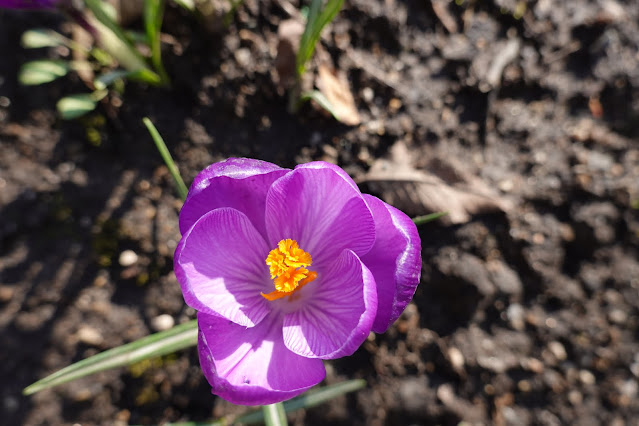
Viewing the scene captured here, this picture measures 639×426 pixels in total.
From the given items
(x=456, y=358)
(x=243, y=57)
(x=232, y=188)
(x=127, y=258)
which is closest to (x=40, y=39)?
(x=243, y=57)

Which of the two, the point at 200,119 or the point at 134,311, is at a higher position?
the point at 200,119

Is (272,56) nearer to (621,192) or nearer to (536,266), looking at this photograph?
(536,266)

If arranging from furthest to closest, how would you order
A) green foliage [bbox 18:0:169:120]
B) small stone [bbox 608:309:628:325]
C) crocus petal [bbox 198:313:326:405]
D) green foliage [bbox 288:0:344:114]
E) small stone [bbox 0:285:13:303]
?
1. small stone [bbox 608:309:628:325]
2. small stone [bbox 0:285:13:303]
3. green foliage [bbox 18:0:169:120]
4. green foliage [bbox 288:0:344:114]
5. crocus petal [bbox 198:313:326:405]

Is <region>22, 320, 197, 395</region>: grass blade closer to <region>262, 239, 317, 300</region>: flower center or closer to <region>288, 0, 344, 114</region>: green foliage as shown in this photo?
<region>262, 239, 317, 300</region>: flower center

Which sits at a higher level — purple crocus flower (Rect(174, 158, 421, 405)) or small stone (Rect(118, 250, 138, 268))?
purple crocus flower (Rect(174, 158, 421, 405))

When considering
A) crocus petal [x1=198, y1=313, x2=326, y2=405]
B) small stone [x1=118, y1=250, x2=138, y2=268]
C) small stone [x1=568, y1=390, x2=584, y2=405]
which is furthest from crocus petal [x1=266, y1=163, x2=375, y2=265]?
small stone [x1=568, y1=390, x2=584, y2=405]

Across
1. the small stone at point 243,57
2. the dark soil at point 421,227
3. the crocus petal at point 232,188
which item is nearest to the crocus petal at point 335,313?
the crocus petal at point 232,188

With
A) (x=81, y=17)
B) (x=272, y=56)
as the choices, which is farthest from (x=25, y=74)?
(x=272, y=56)

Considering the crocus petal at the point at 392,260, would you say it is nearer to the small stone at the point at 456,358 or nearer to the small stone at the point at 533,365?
the small stone at the point at 456,358
